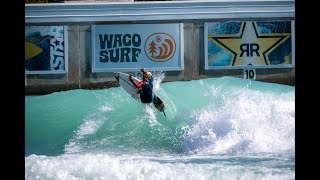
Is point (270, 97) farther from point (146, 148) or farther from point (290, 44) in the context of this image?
point (146, 148)

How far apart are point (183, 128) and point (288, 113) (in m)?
0.99

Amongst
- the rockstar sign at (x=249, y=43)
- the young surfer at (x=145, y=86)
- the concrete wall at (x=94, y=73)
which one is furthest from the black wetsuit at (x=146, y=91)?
the rockstar sign at (x=249, y=43)

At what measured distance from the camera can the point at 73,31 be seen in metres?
7.00

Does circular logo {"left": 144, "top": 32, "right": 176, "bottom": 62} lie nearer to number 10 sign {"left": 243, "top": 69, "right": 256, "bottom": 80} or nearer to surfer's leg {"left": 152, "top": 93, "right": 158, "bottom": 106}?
surfer's leg {"left": 152, "top": 93, "right": 158, "bottom": 106}

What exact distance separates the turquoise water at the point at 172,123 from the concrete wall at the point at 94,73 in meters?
0.07

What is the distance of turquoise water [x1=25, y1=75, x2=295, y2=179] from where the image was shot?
20.2 ft

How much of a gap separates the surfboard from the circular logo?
29 cm

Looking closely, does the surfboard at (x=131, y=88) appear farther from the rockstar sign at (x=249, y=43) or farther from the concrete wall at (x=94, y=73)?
the rockstar sign at (x=249, y=43)

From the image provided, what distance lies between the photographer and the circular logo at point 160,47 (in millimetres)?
Answer: 6750

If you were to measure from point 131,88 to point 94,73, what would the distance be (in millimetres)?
403

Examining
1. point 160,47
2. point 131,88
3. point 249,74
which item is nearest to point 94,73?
point 131,88

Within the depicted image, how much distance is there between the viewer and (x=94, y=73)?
22.4 feet

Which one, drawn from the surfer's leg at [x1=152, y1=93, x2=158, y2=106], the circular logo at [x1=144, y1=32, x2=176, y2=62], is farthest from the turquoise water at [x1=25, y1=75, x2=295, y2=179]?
the circular logo at [x1=144, y1=32, x2=176, y2=62]
